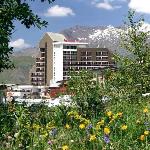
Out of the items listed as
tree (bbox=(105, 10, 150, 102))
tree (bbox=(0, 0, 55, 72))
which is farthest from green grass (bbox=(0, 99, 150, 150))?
tree (bbox=(105, 10, 150, 102))

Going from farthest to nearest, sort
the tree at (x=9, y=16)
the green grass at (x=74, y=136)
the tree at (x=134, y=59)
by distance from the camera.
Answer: the tree at (x=134, y=59) → the tree at (x=9, y=16) → the green grass at (x=74, y=136)

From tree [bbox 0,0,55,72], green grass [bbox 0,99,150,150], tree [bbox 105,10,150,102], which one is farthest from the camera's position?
tree [bbox 105,10,150,102]

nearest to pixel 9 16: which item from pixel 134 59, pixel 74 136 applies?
pixel 74 136

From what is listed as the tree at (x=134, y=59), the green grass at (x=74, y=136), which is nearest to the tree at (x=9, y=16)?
the green grass at (x=74, y=136)

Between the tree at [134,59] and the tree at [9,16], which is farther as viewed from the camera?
the tree at [134,59]

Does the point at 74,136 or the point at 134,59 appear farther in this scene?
the point at 134,59

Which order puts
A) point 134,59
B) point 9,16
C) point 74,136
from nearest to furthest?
point 74,136, point 9,16, point 134,59

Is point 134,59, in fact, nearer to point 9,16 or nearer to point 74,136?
point 9,16

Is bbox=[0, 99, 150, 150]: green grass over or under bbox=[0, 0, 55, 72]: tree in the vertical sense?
under

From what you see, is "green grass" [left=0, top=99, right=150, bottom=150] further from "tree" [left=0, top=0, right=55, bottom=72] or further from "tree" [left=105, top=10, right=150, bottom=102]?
"tree" [left=105, top=10, right=150, bottom=102]

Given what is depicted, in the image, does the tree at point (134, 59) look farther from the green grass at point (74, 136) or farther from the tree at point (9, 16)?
the green grass at point (74, 136)

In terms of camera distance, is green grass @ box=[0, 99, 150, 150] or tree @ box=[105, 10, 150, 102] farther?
tree @ box=[105, 10, 150, 102]

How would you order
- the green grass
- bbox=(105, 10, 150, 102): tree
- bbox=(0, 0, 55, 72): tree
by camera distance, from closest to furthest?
1. the green grass
2. bbox=(0, 0, 55, 72): tree
3. bbox=(105, 10, 150, 102): tree

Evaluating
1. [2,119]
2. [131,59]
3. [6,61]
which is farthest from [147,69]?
[2,119]
